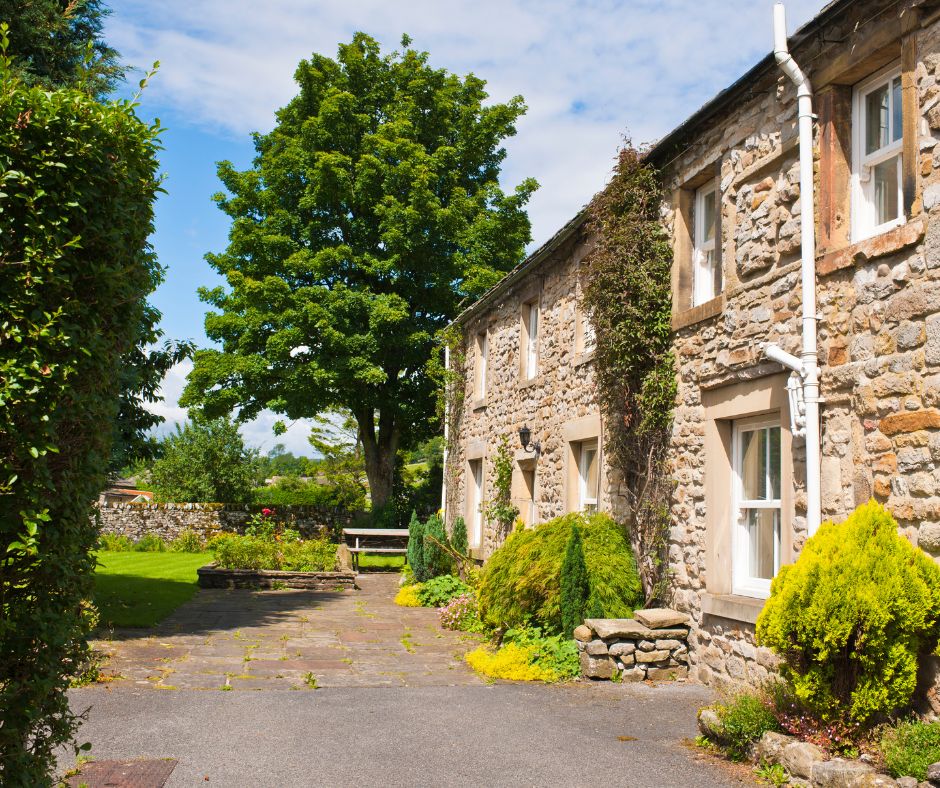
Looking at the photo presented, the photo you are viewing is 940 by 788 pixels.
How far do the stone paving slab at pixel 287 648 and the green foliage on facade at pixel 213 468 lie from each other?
15055 millimetres

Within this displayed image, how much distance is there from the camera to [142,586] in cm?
1539

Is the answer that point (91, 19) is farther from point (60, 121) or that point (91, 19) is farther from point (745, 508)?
point (745, 508)

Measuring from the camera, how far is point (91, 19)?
41.1ft

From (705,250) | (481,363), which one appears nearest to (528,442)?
(481,363)

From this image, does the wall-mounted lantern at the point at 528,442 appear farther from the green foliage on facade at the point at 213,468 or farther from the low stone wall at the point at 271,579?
the green foliage on facade at the point at 213,468

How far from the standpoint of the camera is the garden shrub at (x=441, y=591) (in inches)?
575

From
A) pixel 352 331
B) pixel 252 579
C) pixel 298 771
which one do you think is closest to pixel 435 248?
pixel 352 331

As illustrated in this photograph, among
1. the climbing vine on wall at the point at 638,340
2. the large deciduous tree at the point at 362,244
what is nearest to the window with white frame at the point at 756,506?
the climbing vine on wall at the point at 638,340

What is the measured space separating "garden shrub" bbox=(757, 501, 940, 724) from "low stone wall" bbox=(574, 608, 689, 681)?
296 cm

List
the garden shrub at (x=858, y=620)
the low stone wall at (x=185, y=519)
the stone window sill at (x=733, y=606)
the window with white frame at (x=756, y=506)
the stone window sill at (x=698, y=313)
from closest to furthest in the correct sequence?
1. the garden shrub at (x=858, y=620)
2. the stone window sill at (x=733, y=606)
3. the window with white frame at (x=756, y=506)
4. the stone window sill at (x=698, y=313)
5. the low stone wall at (x=185, y=519)

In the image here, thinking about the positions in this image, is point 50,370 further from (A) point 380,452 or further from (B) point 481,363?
(A) point 380,452

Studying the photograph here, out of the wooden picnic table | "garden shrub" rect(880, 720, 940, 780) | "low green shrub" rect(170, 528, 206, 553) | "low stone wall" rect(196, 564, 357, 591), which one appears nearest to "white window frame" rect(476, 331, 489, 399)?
"low stone wall" rect(196, 564, 357, 591)

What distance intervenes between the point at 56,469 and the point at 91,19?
11109 millimetres

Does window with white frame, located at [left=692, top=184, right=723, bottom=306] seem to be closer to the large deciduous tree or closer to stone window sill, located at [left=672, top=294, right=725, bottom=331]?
stone window sill, located at [left=672, top=294, right=725, bottom=331]
